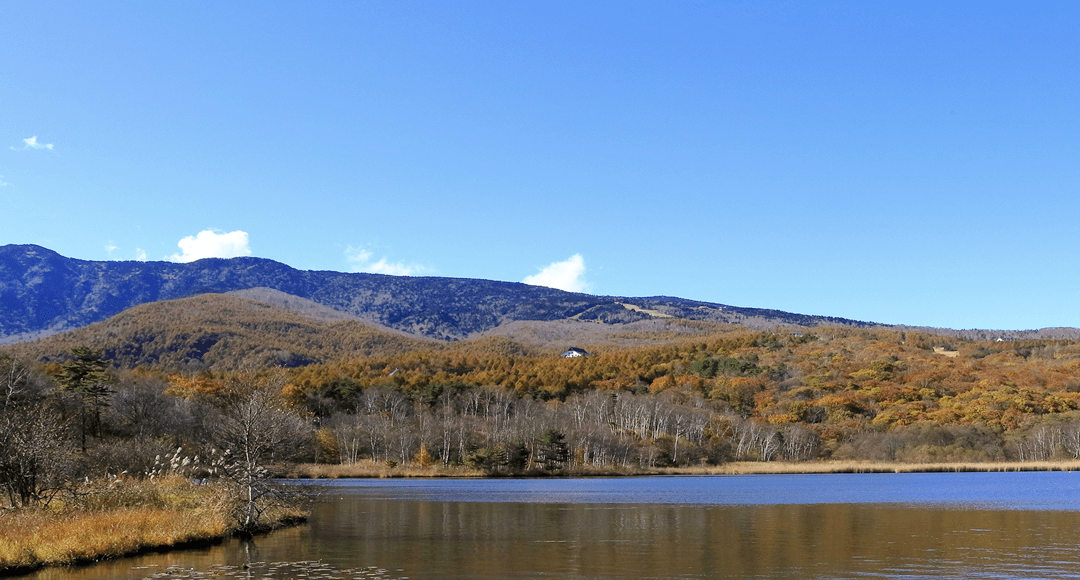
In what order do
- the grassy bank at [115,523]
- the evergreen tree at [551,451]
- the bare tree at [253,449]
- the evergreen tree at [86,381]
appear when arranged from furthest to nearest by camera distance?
the evergreen tree at [551,451] < the evergreen tree at [86,381] < the bare tree at [253,449] < the grassy bank at [115,523]

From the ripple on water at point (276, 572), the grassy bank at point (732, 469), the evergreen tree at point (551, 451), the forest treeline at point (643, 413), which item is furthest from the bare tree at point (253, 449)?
the evergreen tree at point (551, 451)

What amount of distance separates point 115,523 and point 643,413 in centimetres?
10666

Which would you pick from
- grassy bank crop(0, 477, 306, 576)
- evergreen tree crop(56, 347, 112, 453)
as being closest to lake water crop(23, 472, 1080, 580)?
grassy bank crop(0, 477, 306, 576)

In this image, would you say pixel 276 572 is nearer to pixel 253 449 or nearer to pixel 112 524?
pixel 112 524

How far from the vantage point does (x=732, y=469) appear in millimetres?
107625

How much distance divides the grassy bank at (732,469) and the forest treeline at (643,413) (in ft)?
7.76

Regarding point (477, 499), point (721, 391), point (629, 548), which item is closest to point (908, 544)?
point (629, 548)

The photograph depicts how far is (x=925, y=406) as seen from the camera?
139 metres

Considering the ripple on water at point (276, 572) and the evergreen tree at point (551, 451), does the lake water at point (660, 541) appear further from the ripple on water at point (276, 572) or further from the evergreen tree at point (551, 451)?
the evergreen tree at point (551, 451)

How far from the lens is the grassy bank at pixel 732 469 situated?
330 feet

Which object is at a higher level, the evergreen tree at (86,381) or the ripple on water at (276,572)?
the evergreen tree at (86,381)

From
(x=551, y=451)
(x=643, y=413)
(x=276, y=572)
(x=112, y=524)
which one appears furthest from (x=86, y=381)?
(x=643, y=413)

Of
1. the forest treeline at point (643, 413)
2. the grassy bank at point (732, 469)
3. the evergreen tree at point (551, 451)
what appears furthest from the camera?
the evergreen tree at point (551, 451)

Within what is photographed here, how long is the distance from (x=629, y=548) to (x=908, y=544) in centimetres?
998
